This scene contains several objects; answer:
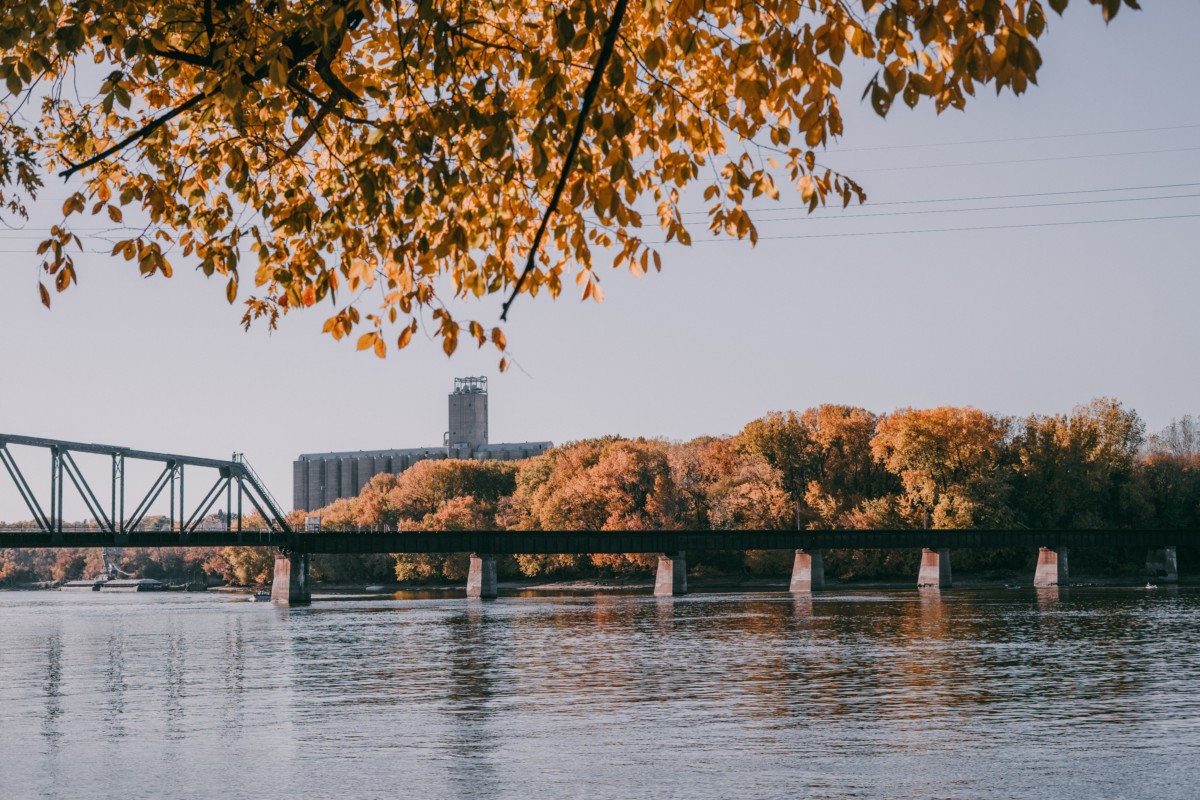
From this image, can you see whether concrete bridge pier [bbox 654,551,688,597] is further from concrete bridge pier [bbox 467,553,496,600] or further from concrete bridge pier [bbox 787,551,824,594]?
concrete bridge pier [bbox 467,553,496,600]

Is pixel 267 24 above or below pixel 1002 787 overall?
above

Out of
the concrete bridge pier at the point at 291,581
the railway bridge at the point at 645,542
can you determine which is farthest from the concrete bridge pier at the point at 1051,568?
the concrete bridge pier at the point at 291,581

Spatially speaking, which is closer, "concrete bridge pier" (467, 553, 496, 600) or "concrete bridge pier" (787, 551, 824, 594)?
"concrete bridge pier" (467, 553, 496, 600)

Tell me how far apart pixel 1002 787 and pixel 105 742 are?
1905 centimetres

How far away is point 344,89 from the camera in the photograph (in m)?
11.2

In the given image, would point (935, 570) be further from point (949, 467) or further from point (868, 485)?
point (868, 485)

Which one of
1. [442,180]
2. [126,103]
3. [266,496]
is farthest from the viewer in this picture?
[266,496]

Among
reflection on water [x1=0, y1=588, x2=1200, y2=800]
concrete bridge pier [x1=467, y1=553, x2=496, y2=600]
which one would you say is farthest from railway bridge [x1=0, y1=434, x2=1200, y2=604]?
reflection on water [x1=0, y1=588, x2=1200, y2=800]

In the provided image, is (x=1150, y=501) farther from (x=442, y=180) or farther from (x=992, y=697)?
(x=442, y=180)

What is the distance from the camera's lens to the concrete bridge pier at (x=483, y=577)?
126 meters

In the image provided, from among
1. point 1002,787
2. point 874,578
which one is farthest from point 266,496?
point 1002,787

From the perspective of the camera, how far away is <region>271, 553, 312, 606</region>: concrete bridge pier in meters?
123

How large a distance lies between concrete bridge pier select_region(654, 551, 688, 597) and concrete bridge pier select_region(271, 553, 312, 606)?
104 feet

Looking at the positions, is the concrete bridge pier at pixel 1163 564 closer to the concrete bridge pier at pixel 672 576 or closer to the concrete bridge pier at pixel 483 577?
the concrete bridge pier at pixel 672 576
